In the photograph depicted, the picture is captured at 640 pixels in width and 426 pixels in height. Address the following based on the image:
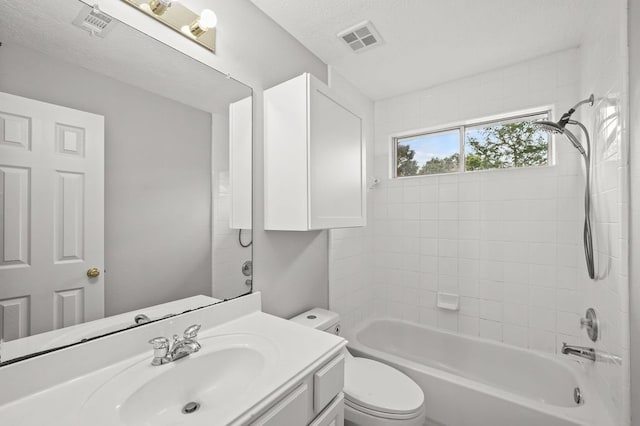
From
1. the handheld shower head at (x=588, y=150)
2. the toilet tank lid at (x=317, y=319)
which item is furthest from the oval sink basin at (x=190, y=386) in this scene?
the handheld shower head at (x=588, y=150)

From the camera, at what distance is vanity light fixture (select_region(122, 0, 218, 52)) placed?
105 centimetres

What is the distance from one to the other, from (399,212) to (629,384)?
1.67 meters

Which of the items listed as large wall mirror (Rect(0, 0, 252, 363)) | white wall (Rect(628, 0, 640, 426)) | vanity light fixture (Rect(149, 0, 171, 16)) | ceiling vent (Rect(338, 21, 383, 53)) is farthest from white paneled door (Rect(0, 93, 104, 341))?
white wall (Rect(628, 0, 640, 426))

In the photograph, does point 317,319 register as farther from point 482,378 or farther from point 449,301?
point 482,378

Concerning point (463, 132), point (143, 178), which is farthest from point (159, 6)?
point (463, 132)

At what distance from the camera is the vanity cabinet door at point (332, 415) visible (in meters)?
0.97

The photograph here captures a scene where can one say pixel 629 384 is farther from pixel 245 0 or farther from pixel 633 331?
pixel 245 0

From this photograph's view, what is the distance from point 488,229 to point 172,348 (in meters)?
2.19

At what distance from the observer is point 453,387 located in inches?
63.0

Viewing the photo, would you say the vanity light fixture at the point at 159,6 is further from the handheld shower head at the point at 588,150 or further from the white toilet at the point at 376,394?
the handheld shower head at the point at 588,150

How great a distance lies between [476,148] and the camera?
7.48ft

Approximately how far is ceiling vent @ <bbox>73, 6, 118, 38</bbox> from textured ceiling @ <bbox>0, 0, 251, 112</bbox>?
1 centimetres

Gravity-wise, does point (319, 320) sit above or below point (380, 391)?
above

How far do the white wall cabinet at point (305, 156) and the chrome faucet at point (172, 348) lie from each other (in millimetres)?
655
